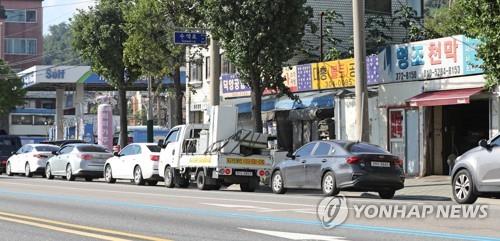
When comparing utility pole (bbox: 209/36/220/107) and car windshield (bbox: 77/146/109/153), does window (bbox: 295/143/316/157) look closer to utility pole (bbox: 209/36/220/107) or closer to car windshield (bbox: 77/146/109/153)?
utility pole (bbox: 209/36/220/107)

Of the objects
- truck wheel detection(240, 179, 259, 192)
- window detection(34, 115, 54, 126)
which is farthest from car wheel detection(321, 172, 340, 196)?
window detection(34, 115, 54, 126)

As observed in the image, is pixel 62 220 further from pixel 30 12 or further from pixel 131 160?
pixel 30 12

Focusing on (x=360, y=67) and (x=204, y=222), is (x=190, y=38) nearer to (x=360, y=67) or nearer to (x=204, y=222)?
(x=360, y=67)

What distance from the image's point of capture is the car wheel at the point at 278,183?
2222 centimetres

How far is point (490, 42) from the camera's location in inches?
730

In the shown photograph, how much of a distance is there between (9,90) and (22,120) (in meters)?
28.5

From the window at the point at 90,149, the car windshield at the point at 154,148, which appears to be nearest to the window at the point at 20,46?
the window at the point at 90,149

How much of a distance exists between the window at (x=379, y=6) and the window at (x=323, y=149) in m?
19.8

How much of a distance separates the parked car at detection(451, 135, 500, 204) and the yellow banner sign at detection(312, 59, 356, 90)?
486 inches

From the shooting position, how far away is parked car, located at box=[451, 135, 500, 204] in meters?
A: 16.4

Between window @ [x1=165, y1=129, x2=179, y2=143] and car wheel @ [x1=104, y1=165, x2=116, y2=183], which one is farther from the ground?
window @ [x1=165, y1=129, x2=179, y2=143]

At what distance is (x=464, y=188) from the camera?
17250mm

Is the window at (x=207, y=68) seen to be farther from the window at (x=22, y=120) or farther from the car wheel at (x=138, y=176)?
the window at (x=22, y=120)

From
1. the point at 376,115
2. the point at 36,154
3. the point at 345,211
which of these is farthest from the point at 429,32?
the point at 345,211
